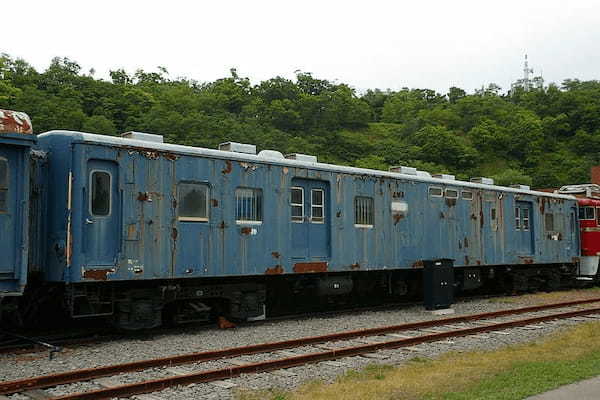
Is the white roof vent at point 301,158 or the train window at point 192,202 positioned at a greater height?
the white roof vent at point 301,158

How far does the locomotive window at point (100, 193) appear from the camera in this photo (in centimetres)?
1014

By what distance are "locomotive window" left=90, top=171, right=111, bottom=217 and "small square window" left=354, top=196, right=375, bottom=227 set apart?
643 cm

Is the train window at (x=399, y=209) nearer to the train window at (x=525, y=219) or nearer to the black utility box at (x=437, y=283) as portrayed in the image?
the black utility box at (x=437, y=283)

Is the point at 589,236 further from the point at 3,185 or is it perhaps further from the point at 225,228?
the point at 3,185

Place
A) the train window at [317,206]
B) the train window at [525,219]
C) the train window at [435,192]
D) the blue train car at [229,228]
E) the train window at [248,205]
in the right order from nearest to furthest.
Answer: the blue train car at [229,228] → the train window at [248,205] → the train window at [317,206] → the train window at [435,192] → the train window at [525,219]

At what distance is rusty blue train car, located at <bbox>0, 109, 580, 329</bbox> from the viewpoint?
10.1 metres

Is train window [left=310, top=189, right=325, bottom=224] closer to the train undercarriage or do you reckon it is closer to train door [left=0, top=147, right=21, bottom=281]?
the train undercarriage

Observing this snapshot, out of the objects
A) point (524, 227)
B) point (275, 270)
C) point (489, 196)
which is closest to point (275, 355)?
point (275, 270)

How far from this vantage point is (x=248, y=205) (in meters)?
12.5

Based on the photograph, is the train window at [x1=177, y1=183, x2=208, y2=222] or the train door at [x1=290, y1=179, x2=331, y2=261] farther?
the train door at [x1=290, y1=179, x2=331, y2=261]

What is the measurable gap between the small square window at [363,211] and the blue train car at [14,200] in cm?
782

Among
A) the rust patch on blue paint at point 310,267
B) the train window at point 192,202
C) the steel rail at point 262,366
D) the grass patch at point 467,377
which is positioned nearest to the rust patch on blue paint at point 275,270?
the rust patch on blue paint at point 310,267

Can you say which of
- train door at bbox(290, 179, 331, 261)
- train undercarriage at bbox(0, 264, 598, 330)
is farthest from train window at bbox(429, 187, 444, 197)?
train door at bbox(290, 179, 331, 261)

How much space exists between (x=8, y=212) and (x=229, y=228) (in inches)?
167
